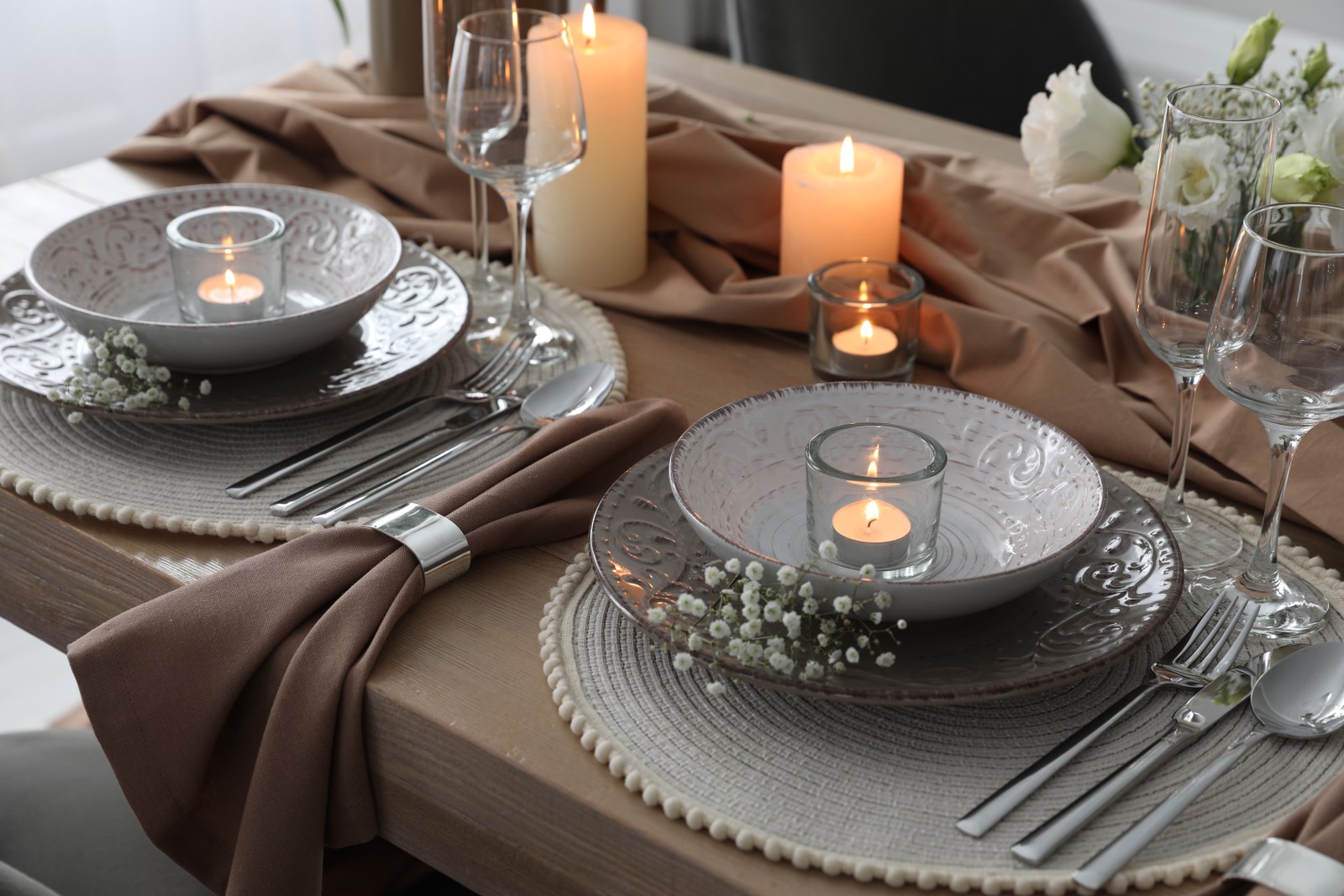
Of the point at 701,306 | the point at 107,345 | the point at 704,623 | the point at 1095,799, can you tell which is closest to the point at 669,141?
the point at 701,306

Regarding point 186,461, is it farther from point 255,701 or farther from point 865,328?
point 865,328

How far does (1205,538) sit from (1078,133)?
0.28 m

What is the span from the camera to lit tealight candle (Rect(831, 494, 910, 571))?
0.67m

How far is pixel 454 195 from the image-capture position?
1244 mm

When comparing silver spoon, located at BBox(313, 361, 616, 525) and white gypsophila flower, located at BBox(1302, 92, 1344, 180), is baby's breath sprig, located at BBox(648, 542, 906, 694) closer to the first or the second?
silver spoon, located at BBox(313, 361, 616, 525)

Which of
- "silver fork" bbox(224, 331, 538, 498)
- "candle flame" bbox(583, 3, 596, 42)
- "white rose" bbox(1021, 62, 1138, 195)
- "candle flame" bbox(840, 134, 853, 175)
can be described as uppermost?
"candle flame" bbox(583, 3, 596, 42)

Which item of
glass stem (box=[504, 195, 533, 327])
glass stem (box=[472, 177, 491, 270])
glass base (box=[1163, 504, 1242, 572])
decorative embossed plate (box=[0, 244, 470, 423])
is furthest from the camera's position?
glass stem (box=[472, 177, 491, 270])

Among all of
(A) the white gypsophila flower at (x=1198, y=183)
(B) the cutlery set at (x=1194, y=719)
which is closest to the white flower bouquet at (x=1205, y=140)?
(A) the white gypsophila flower at (x=1198, y=183)

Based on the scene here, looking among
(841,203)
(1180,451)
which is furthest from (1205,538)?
(841,203)

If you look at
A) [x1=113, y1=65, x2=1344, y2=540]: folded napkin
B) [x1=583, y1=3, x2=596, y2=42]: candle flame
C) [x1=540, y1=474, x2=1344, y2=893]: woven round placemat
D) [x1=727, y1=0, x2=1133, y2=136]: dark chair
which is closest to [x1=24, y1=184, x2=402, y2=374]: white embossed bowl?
[x1=113, y1=65, x2=1344, y2=540]: folded napkin

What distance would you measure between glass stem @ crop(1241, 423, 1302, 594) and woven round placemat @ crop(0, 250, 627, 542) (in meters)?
0.43

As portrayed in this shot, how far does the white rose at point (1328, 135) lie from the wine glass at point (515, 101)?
469mm

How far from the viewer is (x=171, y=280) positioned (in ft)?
3.44

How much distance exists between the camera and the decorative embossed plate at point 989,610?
612mm
